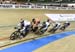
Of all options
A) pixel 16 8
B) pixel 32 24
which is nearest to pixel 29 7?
pixel 16 8

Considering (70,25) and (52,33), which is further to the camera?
(70,25)

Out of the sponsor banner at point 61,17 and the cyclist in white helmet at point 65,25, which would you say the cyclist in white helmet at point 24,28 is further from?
the sponsor banner at point 61,17

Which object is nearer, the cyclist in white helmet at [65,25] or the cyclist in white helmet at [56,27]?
the cyclist in white helmet at [56,27]

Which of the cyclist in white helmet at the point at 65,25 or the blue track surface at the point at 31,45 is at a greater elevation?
the blue track surface at the point at 31,45

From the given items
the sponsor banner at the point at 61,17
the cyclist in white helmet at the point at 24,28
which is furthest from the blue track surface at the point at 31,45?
the sponsor banner at the point at 61,17

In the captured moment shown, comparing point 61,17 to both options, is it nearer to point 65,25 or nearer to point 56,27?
point 65,25

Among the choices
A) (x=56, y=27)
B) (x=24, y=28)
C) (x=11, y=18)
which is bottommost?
(x=56, y=27)

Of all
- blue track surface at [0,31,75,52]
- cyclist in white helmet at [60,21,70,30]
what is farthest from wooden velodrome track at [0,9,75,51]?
Result: blue track surface at [0,31,75,52]

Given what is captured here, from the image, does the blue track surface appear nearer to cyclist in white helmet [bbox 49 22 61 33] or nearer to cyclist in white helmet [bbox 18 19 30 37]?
cyclist in white helmet [bbox 18 19 30 37]

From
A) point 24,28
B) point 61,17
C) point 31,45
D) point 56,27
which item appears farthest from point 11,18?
point 31,45

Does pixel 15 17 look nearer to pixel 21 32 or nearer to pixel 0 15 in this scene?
pixel 0 15

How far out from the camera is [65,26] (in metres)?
15.3

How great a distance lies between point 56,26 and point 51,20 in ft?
4.08

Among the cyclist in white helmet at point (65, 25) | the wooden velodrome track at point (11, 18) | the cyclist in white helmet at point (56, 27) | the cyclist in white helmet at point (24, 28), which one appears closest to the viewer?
the cyclist in white helmet at point (24, 28)
